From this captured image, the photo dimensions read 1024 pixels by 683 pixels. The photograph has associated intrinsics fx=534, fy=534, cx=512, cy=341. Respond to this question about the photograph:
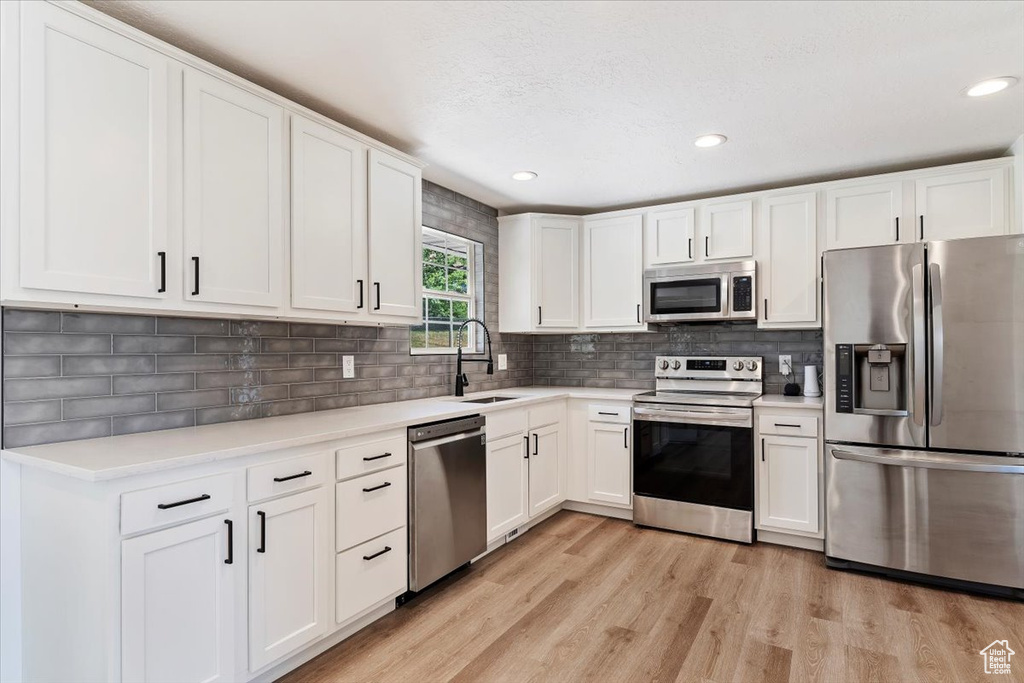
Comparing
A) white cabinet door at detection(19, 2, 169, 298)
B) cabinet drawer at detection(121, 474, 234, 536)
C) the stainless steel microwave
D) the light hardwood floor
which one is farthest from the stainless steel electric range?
white cabinet door at detection(19, 2, 169, 298)

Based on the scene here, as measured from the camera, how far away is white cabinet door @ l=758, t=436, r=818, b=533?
3.27 metres

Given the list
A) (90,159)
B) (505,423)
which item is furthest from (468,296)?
(90,159)

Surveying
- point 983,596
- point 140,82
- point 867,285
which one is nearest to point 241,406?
point 140,82

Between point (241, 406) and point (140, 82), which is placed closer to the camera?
point (140, 82)

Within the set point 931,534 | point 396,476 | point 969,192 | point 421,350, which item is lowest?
point 931,534

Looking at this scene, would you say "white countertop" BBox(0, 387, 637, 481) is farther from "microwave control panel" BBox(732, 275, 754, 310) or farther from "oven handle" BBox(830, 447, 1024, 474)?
"oven handle" BBox(830, 447, 1024, 474)

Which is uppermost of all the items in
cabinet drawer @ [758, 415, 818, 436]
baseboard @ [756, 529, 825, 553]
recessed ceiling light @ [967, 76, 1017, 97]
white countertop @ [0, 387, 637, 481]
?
recessed ceiling light @ [967, 76, 1017, 97]

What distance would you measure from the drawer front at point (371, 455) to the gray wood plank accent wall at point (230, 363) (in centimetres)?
58

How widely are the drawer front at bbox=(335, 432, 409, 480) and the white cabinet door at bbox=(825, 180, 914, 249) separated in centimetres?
296

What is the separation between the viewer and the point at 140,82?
1807mm

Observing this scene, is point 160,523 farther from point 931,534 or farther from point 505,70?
point 931,534

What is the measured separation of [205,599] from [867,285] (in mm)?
3410

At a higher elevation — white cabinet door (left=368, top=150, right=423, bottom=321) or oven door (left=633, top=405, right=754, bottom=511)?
white cabinet door (left=368, top=150, right=423, bottom=321)

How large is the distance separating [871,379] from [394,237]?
2738mm
